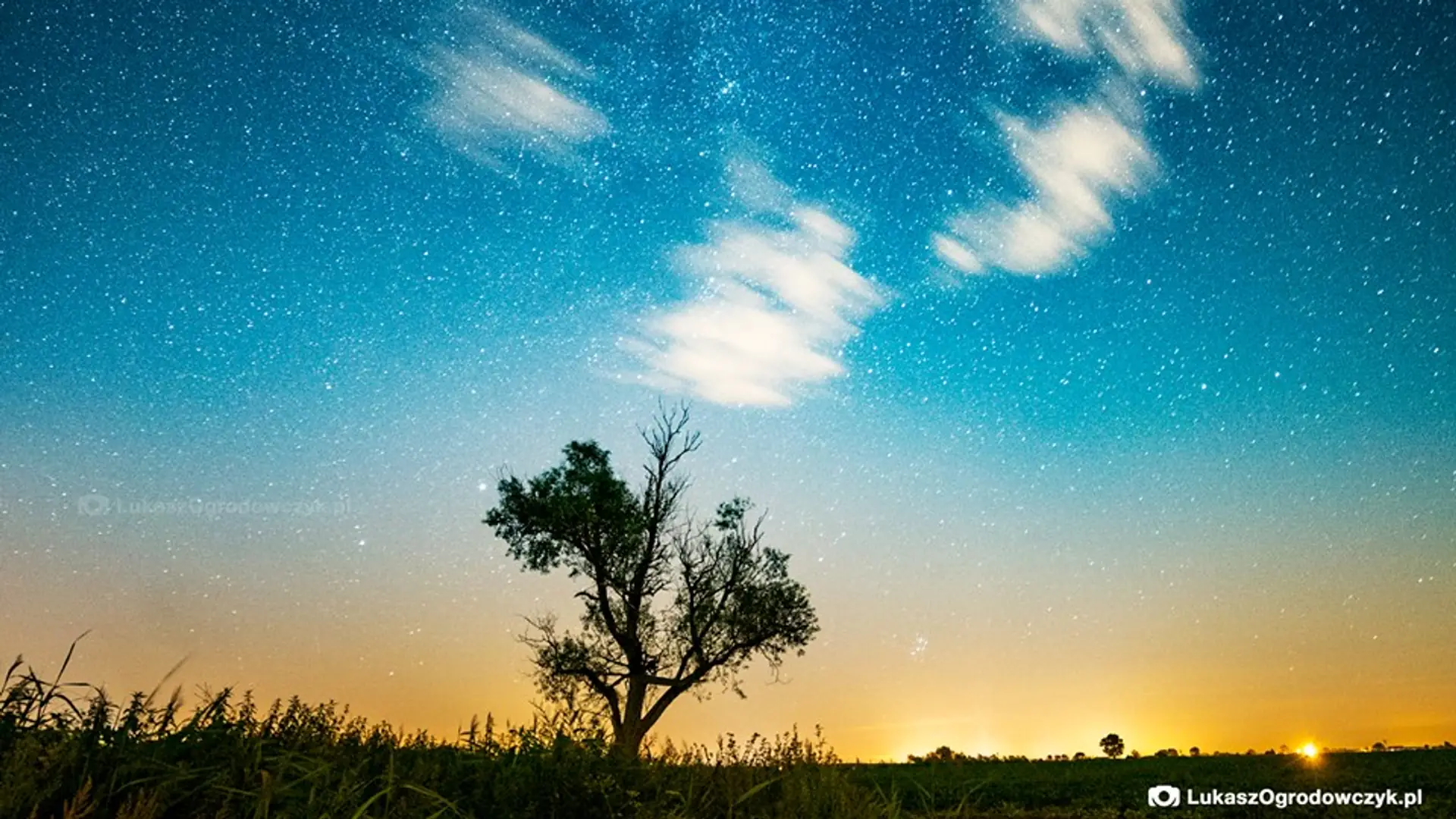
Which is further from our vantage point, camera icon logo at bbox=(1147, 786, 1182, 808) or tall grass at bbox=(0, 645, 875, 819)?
camera icon logo at bbox=(1147, 786, 1182, 808)

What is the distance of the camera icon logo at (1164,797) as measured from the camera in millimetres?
15430

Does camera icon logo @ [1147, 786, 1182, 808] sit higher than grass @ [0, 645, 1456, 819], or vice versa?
grass @ [0, 645, 1456, 819]

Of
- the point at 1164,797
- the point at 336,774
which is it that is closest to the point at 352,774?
the point at 336,774

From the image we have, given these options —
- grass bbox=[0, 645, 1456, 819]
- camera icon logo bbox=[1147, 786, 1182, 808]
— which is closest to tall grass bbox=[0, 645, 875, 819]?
grass bbox=[0, 645, 1456, 819]

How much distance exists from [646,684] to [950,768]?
1167cm

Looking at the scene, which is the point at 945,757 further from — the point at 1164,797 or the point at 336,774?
the point at 336,774

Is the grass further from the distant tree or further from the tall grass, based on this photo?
the distant tree

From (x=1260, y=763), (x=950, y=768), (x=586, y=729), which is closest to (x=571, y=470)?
(x=950, y=768)

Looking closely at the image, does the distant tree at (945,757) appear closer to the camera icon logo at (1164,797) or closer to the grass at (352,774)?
the camera icon logo at (1164,797)

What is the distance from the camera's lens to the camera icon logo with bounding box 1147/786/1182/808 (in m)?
15.4

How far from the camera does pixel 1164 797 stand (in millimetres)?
16047

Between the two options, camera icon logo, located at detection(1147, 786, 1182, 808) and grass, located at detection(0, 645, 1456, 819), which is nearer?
grass, located at detection(0, 645, 1456, 819)

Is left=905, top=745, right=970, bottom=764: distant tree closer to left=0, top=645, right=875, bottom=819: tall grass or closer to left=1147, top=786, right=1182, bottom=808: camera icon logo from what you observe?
left=1147, top=786, right=1182, bottom=808: camera icon logo

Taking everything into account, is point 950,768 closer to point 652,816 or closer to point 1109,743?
point 652,816
